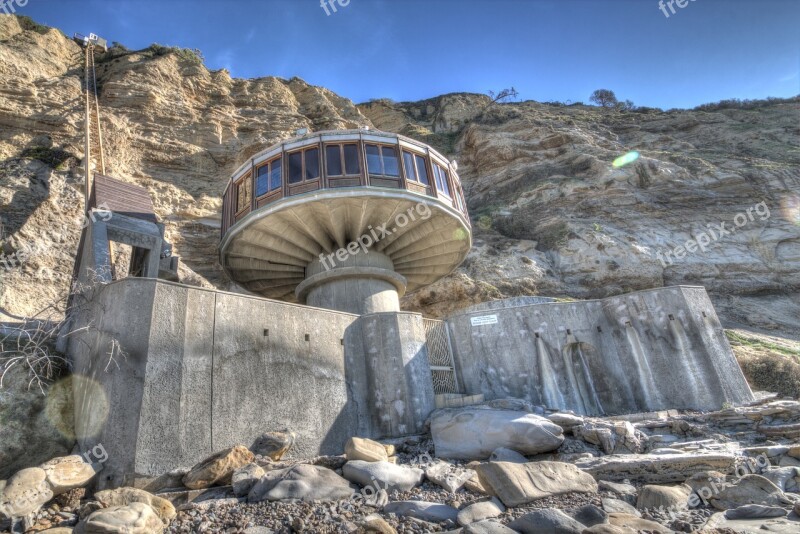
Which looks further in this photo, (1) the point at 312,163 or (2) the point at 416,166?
(2) the point at 416,166

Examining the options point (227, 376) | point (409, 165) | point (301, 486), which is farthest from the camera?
point (409, 165)

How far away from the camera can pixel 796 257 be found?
2525 centimetres

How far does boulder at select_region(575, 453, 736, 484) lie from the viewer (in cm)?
831

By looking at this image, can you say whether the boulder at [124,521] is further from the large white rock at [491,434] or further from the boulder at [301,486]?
the large white rock at [491,434]

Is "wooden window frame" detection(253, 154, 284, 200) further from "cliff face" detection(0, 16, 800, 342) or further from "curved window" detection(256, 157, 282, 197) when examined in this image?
"cliff face" detection(0, 16, 800, 342)

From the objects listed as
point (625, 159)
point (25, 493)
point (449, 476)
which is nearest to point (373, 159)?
point (449, 476)

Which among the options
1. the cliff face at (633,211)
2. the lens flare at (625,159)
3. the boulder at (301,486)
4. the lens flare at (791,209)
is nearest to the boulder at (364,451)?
the boulder at (301,486)

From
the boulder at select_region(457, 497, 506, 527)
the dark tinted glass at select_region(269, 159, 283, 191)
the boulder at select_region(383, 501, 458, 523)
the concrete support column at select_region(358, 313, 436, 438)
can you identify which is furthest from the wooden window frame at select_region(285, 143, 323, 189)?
the boulder at select_region(457, 497, 506, 527)

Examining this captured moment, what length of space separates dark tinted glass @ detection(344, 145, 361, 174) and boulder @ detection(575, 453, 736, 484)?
10.5 m

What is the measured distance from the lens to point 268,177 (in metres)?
15.2

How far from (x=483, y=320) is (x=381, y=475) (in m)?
7.40

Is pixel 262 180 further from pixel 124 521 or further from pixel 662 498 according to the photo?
pixel 662 498

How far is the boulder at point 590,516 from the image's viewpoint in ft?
19.5

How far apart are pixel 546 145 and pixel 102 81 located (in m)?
28.7
